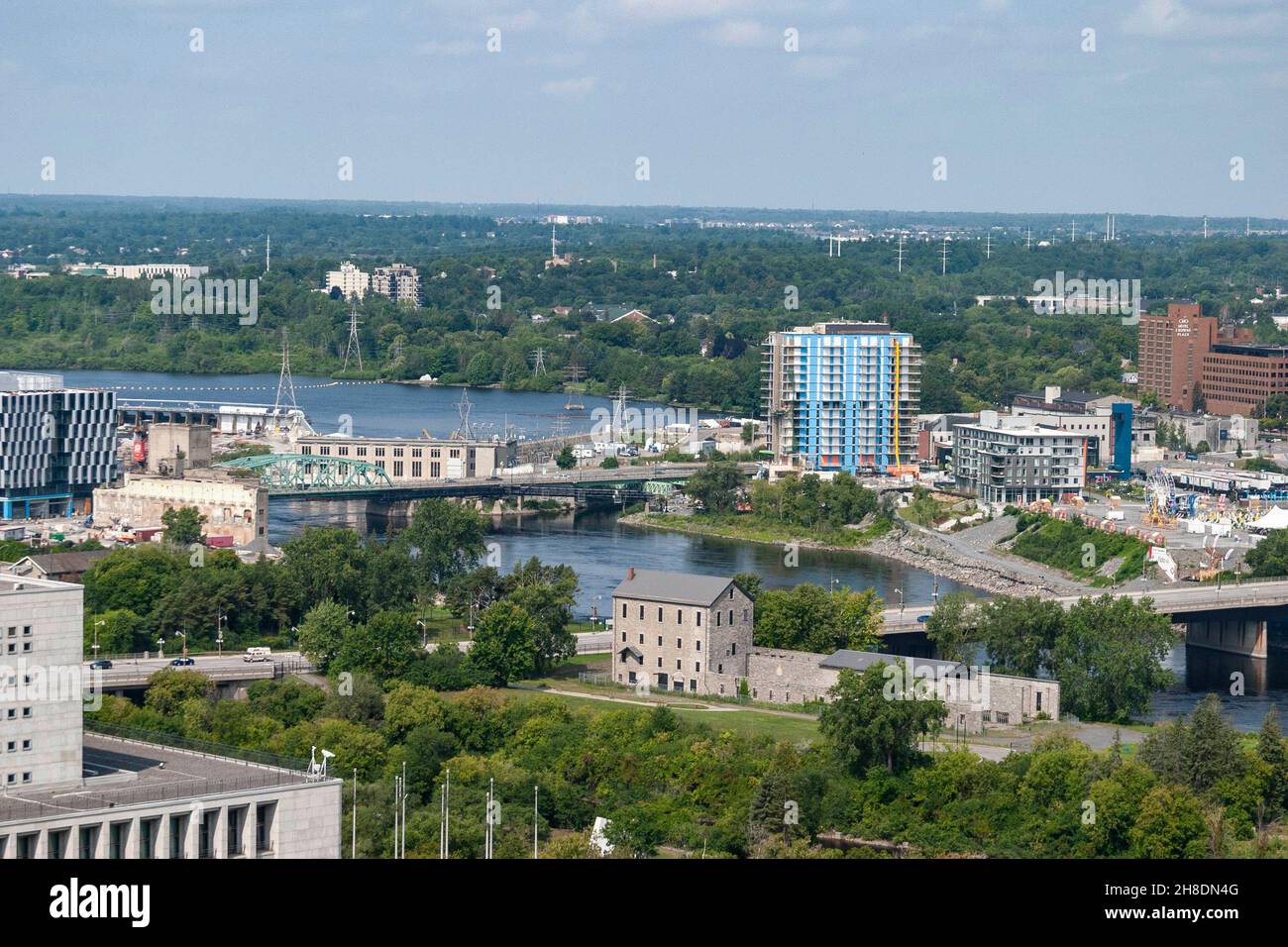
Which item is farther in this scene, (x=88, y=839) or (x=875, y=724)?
(x=875, y=724)

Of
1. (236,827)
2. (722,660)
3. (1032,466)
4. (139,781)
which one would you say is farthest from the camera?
(1032,466)

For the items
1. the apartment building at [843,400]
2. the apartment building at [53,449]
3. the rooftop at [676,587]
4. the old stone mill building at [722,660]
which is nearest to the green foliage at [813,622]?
the old stone mill building at [722,660]

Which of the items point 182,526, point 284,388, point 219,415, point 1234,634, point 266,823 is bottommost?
point 1234,634

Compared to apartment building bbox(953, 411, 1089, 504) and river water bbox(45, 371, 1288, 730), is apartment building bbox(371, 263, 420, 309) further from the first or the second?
apartment building bbox(953, 411, 1089, 504)

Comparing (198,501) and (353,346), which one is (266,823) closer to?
(198,501)

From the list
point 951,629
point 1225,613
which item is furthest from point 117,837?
point 1225,613

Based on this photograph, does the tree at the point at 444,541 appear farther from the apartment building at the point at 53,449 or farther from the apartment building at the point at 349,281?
the apartment building at the point at 349,281
